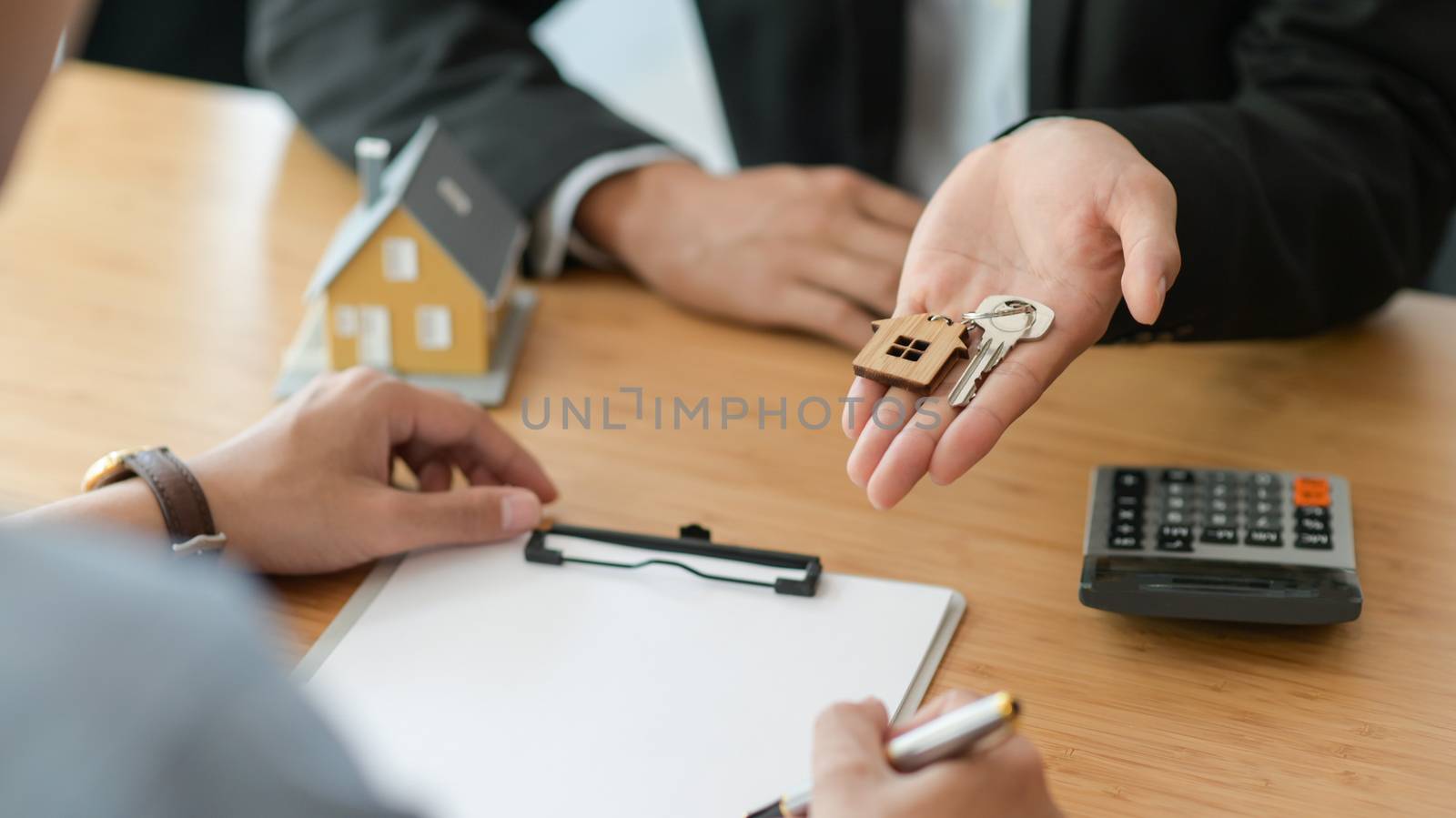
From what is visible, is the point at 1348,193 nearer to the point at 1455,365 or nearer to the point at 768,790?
the point at 1455,365

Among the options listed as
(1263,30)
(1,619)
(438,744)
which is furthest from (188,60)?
(1,619)

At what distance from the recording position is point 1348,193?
1.16 m

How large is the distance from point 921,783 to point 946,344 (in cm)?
35

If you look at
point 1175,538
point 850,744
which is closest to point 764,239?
point 1175,538

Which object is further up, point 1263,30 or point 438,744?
point 1263,30

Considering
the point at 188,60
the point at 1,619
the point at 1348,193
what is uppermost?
the point at 1,619

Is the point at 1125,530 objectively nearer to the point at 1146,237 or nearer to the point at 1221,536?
the point at 1221,536

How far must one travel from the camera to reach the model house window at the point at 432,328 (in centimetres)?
109

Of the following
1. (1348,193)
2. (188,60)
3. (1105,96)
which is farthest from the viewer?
(188,60)

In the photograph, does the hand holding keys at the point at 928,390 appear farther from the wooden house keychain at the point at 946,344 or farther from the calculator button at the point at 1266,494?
the calculator button at the point at 1266,494

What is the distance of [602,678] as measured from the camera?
794 mm

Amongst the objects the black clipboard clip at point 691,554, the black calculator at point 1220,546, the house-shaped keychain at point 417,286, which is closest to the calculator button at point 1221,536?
the black calculator at point 1220,546

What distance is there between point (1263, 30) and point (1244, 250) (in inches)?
15.5

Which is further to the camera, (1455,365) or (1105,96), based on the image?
(1105,96)
